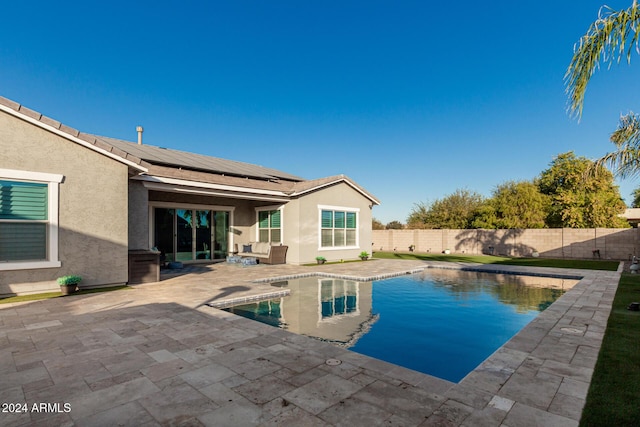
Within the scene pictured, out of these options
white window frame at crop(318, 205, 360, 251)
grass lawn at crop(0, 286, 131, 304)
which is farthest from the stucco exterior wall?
white window frame at crop(318, 205, 360, 251)

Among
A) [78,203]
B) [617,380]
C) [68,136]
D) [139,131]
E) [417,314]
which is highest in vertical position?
[139,131]

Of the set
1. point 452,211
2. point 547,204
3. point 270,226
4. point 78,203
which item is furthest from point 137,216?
point 547,204

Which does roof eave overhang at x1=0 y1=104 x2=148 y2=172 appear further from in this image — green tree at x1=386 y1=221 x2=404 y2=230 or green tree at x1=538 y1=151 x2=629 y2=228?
green tree at x1=386 y1=221 x2=404 y2=230

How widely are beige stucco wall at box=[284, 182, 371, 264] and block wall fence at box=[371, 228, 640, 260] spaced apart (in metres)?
12.3

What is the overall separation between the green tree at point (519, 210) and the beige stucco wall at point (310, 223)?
17.6 metres

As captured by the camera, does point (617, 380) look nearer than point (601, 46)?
Yes

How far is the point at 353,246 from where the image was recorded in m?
18.0

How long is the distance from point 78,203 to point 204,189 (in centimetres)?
457

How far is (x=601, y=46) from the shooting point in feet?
18.5

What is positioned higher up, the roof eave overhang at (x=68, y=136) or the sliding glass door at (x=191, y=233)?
the roof eave overhang at (x=68, y=136)

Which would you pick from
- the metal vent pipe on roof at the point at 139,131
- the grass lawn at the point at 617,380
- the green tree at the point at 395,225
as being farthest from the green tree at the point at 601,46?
the green tree at the point at 395,225

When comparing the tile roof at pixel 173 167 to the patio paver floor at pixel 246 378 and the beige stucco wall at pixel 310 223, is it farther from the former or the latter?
the patio paver floor at pixel 246 378

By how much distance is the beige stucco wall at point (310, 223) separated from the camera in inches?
596

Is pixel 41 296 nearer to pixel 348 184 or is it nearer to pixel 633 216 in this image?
pixel 348 184
